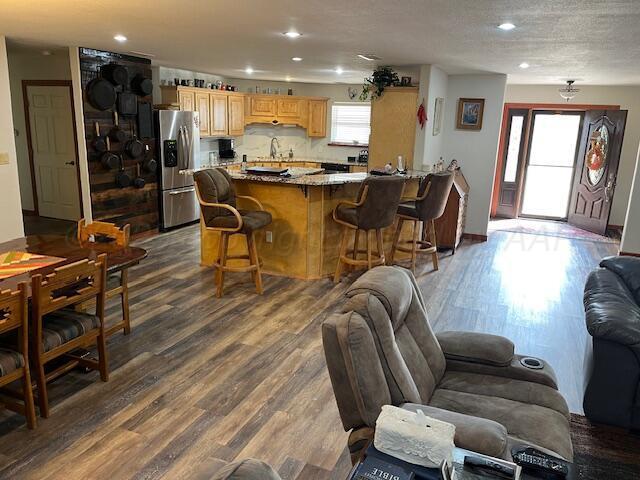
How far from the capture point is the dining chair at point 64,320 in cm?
254

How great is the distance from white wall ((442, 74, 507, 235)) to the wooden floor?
183cm

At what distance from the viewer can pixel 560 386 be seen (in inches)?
127

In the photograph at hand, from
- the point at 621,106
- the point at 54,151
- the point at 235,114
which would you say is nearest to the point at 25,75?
the point at 54,151

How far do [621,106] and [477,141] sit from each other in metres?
2.71

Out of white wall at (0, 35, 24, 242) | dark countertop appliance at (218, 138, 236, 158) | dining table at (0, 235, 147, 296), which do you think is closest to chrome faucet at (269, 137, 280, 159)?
dark countertop appliance at (218, 138, 236, 158)

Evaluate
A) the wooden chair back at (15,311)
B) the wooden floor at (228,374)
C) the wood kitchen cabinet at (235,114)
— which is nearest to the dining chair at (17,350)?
the wooden chair back at (15,311)

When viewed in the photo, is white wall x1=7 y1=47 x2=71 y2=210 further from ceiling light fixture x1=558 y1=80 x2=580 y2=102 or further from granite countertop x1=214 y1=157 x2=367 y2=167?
ceiling light fixture x1=558 y1=80 x2=580 y2=102

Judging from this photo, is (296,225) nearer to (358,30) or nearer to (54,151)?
(358,30)

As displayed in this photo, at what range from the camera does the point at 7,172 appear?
4996 millimetres

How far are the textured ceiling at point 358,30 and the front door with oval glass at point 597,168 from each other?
163cm

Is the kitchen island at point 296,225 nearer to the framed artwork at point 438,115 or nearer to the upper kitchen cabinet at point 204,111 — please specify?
the framed artwork at point 438,115

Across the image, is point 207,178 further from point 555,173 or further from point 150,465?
point 555,173

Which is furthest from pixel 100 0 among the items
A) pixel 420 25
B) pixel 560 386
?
pixel 560 386

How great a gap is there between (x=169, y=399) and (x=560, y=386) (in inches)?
97.1
